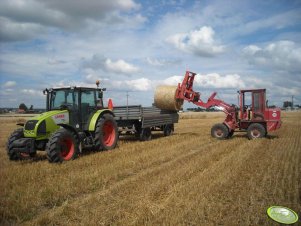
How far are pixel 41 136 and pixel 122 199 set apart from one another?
448 centimetres

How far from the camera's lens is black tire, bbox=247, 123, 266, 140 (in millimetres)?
14727

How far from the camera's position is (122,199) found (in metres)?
5.93

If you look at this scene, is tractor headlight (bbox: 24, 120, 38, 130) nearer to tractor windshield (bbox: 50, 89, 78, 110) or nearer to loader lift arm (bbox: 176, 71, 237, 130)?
tractor windshield (bbox: 50, 89, 78, 110)

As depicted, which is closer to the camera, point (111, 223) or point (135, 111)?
point (111, 223)

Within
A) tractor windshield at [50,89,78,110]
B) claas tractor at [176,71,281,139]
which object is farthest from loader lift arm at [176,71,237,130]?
tractor windshield at [50,89,78,110]

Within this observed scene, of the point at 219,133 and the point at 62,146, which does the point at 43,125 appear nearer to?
the point at 62,146

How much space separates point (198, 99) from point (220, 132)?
1794 mm

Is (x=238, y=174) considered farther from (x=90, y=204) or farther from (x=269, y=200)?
(x=90, y=204)

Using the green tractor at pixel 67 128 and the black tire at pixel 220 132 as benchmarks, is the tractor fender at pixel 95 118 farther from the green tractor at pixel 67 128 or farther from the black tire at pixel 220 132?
the black tire at pixel 220 132

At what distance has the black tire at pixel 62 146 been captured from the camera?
898 centimetres

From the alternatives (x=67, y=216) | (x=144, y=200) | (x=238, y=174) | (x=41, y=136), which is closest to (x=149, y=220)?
(x=144, y=200)

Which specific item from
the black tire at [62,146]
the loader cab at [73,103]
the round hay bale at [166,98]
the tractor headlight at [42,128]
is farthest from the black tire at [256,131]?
the tractor headlight at [42,128]

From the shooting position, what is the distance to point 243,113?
15.5m

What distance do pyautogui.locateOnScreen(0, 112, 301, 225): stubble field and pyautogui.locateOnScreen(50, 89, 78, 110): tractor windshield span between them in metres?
1.71
